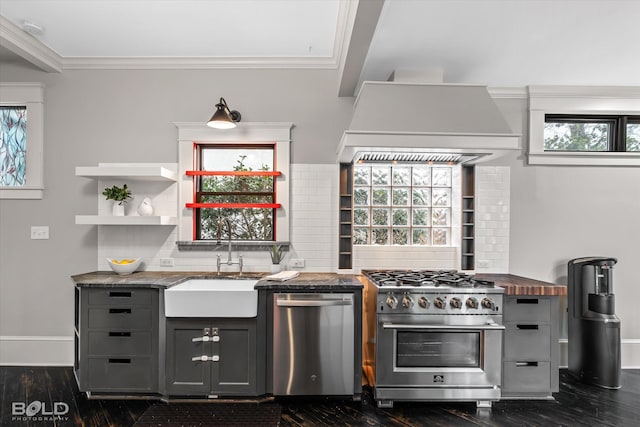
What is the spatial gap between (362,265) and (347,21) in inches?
83.7

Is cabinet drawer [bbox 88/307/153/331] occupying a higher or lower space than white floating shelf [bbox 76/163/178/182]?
lower

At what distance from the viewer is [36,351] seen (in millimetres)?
3365

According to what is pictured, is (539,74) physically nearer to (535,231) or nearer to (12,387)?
(535,231)

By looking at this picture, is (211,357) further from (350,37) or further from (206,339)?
(350,37)

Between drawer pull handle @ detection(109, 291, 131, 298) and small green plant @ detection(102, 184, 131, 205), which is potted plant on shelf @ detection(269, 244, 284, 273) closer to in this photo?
drawer pull handle @ detection(109, 291, 131, 298)

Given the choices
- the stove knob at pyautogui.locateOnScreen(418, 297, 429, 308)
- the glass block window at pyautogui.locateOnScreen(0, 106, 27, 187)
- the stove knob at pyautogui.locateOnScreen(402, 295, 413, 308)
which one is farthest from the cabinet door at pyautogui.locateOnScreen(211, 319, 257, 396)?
the glass block window at pyautogui.locateOnScreen(0, 106, 27, 187)

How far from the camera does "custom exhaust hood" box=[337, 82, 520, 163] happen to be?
2672mm

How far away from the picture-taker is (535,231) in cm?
362

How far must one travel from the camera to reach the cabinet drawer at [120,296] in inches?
107

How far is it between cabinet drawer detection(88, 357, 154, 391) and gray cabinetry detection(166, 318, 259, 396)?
21 cm

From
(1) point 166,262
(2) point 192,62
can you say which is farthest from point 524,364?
(2) point 192,62

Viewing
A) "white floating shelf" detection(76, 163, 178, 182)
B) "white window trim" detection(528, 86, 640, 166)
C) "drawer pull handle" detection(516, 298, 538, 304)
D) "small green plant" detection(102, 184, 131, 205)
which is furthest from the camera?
"white window trim" detection(528, 86, 640, 166)

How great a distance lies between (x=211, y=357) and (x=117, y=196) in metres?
1.71

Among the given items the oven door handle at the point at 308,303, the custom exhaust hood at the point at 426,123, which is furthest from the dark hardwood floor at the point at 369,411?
the custom exhaust hood at the point at 426,123
